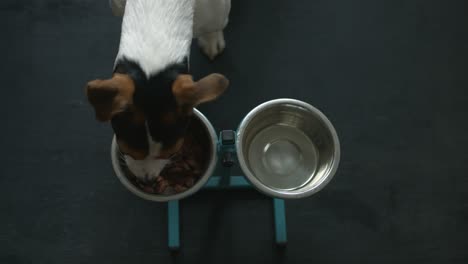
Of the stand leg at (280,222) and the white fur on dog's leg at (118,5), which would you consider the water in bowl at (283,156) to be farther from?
the white fur on dog's leg at (118,5)

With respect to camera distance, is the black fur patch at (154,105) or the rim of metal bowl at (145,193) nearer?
the black fur patch at (154,105)

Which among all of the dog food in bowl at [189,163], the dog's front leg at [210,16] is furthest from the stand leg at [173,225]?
the dog's front leg at [210,16]

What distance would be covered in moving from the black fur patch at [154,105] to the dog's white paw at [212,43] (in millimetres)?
853

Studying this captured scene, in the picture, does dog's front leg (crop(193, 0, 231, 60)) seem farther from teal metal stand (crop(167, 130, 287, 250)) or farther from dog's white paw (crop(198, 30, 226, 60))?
teal metal stand (crop(167, 130, 287, 250))

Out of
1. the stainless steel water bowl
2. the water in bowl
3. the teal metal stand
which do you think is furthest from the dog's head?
the teal metal stand

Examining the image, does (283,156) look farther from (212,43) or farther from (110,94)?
(110,94)

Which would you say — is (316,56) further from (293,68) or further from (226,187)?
(226,187)

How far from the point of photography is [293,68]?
223 cm

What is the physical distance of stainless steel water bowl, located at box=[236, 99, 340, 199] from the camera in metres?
1.65

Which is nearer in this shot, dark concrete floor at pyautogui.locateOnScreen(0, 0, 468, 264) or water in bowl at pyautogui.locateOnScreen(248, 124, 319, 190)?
water in bowl at pyautogui.locateOnScreen(248, 124, 319, 190)

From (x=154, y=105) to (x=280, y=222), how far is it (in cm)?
102

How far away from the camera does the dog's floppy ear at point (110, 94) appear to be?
1.17 meters

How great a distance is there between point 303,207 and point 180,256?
1.91 feet

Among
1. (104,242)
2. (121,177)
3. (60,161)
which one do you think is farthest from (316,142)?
(60,161)
